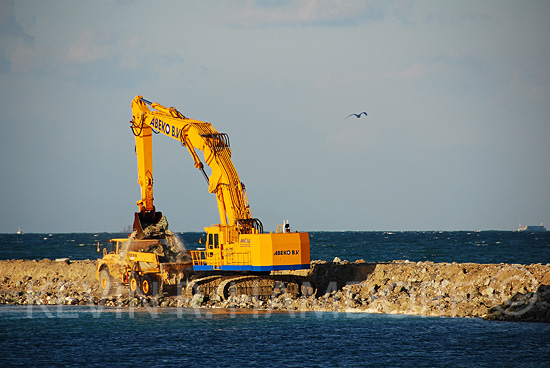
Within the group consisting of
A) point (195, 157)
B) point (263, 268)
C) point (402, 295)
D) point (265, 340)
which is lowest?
point (265, 340)

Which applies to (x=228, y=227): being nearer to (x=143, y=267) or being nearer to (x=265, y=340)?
(x=143, y=267)

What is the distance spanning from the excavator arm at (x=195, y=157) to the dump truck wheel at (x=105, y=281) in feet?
8.69

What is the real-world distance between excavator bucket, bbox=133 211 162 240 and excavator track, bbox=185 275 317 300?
470 cm

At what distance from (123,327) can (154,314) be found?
2986 mm

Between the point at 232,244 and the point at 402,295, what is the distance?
6.82 metres

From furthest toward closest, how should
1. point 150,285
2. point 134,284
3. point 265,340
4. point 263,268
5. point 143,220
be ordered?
point 143,220, point 134,284, point 150,285, point 263,268, point 265,340

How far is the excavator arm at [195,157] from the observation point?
28.1 metres

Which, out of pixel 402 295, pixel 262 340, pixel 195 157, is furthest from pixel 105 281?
pixel 262 340

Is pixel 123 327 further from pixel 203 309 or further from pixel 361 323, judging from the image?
pixel 361 323

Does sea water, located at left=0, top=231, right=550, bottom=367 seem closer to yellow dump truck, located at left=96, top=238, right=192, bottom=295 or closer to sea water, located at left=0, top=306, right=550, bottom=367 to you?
sea water, located at left=0, top=306, right=550, bottom=367

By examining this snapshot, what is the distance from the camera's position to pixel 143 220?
109 feet

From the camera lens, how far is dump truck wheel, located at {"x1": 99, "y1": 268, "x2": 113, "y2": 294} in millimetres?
32938

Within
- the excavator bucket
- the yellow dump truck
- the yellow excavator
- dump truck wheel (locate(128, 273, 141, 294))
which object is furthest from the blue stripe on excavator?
the excavator bucket

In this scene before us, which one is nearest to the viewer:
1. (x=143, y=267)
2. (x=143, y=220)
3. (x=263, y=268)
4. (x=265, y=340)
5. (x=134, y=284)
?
(x=265, y=340)
